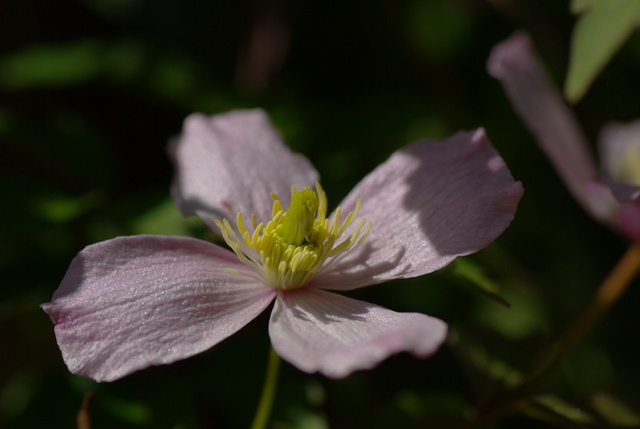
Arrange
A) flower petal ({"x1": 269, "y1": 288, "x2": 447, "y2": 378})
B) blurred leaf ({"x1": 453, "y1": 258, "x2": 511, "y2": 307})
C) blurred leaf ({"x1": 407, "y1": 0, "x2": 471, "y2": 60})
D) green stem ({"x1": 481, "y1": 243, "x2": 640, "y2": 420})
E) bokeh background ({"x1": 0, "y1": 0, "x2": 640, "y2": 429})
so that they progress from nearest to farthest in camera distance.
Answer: flower petal ({"x1": 269, "y1": 288, "x2": 447, "y2": 378})
blurred leaf ({"x1": 453, "y1": 258, "x2": 511, "y2": 307})
green stem ({"x1": 481, "y1": 243, "x2": 640, "y2": 420})
bokeh background ({"x1": 0, "y1": 0, "x2": 640, "y2": 429})
blurred leaf ({"x1": 407, "y1": 0, "x2": 471, "y2": 60})

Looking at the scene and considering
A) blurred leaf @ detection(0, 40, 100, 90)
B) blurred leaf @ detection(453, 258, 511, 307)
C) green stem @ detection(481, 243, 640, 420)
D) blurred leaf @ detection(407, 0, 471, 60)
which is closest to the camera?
blurred leaf @ detection(453, 258, 511, 307)

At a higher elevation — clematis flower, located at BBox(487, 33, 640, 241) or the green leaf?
the green leaf

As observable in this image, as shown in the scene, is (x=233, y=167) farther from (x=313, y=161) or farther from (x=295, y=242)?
(x=313, y=161)

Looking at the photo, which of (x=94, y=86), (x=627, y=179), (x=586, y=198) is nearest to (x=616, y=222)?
(x=586, y=198)

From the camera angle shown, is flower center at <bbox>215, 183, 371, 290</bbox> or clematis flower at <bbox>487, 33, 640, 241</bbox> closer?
flower center at <bbox>215, 183, 371, 290</bbox>

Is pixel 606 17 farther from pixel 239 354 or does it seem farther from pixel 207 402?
pixel 207 402

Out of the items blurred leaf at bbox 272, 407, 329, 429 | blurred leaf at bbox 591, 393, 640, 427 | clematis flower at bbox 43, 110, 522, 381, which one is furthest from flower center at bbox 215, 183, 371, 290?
blurred leaf at bbox 591, 393, 640, 427

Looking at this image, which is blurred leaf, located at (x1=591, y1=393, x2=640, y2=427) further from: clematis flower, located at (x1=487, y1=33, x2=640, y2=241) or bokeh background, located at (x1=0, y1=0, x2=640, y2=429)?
clematis flower, located at (x1=487, y1=33, x2=640, y2=241)
